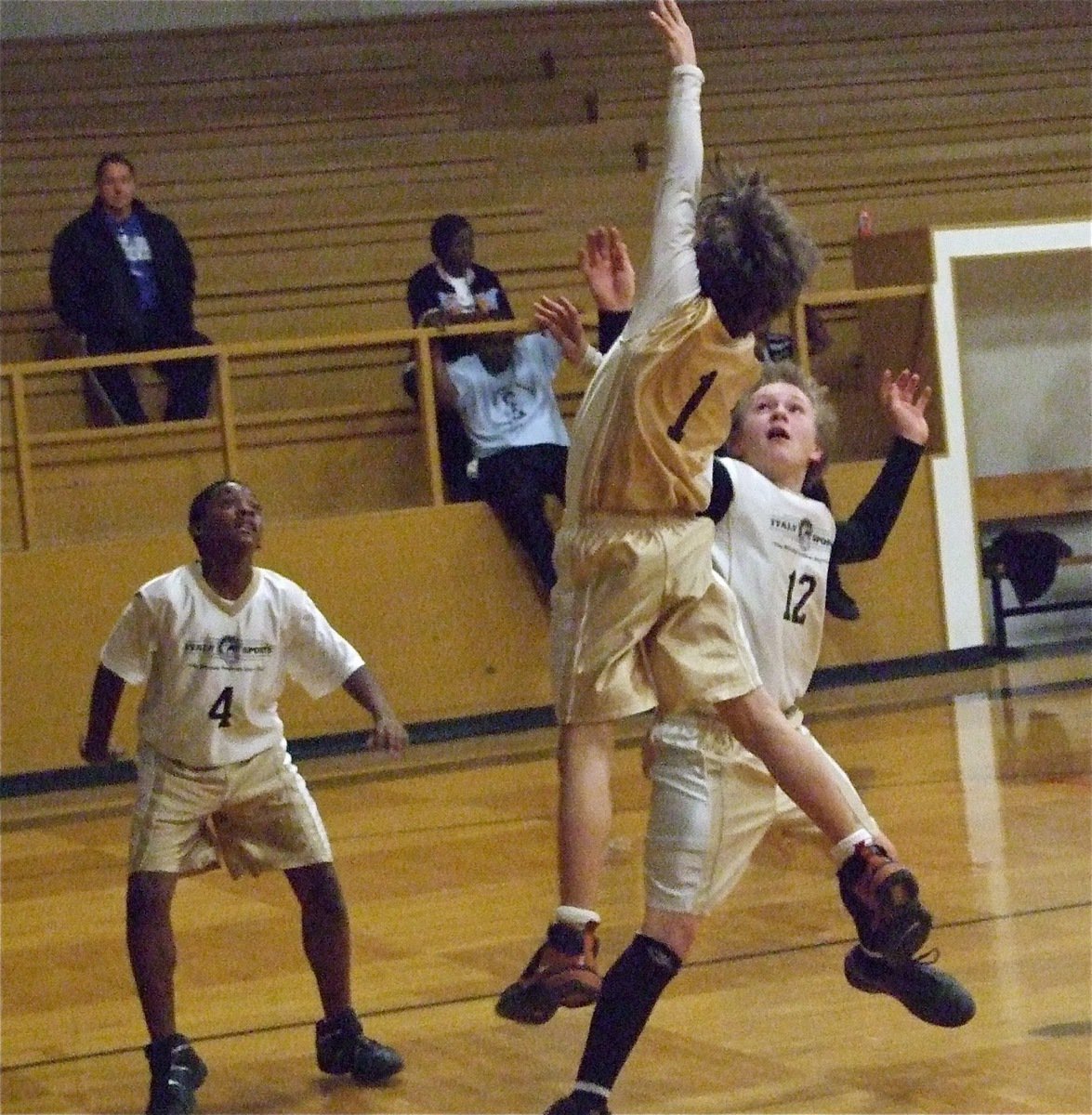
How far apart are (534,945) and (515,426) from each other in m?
5.08

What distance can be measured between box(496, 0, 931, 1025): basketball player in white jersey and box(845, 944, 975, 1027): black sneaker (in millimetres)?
203

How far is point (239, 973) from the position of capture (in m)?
6.00

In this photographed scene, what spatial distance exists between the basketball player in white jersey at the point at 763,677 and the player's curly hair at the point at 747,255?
1.61 feet

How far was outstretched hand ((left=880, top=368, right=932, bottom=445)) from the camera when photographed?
4930 millimetres

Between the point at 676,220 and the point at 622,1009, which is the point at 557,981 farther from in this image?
the point at 676,220

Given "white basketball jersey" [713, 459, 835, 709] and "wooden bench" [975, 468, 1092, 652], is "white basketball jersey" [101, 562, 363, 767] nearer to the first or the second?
"white basketball jersey" [713, 459, 835, 709]

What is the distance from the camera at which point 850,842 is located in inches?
158

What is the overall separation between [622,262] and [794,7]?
34.3 feet

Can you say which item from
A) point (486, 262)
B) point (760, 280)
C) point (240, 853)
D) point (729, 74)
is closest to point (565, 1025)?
point (240, 853)

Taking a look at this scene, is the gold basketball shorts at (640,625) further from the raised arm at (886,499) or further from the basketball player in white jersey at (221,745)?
the basketball player in white jersey at (221,745)

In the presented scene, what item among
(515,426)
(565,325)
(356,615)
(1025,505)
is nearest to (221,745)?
(565,325)

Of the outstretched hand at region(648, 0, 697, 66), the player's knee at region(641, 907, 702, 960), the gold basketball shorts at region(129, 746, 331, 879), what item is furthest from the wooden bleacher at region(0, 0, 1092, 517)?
the player's knee at region(641, 907, 702, 960)

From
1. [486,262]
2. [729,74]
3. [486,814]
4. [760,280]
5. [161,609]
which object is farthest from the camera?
[729,74]

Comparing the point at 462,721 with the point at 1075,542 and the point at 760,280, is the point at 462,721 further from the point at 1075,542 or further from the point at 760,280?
the point at 760,280
